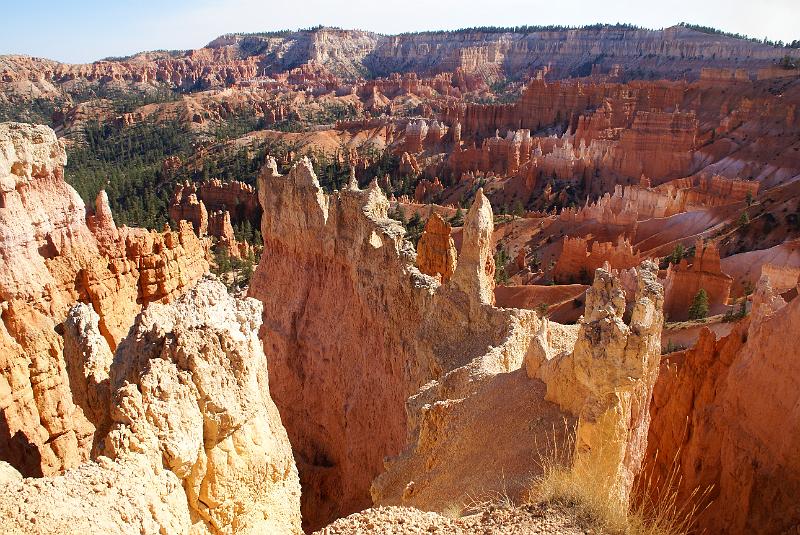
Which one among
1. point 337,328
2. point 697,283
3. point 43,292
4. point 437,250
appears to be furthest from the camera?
point 697,283

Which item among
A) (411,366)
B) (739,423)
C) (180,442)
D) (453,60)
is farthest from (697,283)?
(453,60)

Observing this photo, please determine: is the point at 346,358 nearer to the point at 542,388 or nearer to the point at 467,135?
the point at 542,388

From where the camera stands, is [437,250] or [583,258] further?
[583,258]

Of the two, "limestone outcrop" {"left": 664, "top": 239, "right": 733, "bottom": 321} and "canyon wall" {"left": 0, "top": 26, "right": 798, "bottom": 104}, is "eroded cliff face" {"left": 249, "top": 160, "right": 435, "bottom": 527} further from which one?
"canyon wall" {"left": 0, "top": 26, "right": 798, "bottom": 104}

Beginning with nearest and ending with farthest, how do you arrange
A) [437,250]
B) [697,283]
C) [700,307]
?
[437,250] → [700,307] → [697,283]

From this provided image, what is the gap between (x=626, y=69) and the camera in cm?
13262

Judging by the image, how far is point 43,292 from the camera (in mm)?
12680

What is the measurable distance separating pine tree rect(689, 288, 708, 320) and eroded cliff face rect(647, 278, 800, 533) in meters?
9.33

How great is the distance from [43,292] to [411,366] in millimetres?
7871

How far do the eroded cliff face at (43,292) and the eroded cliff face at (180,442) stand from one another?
367 cm

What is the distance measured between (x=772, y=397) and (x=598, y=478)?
6488 millimetres

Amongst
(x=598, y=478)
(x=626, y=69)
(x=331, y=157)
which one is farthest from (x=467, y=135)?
(x=598, y=478)

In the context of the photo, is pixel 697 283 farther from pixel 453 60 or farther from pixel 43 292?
pixel 453 60

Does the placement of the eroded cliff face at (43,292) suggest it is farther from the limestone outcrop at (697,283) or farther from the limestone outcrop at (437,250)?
the limestone outcrop at (697,283)
